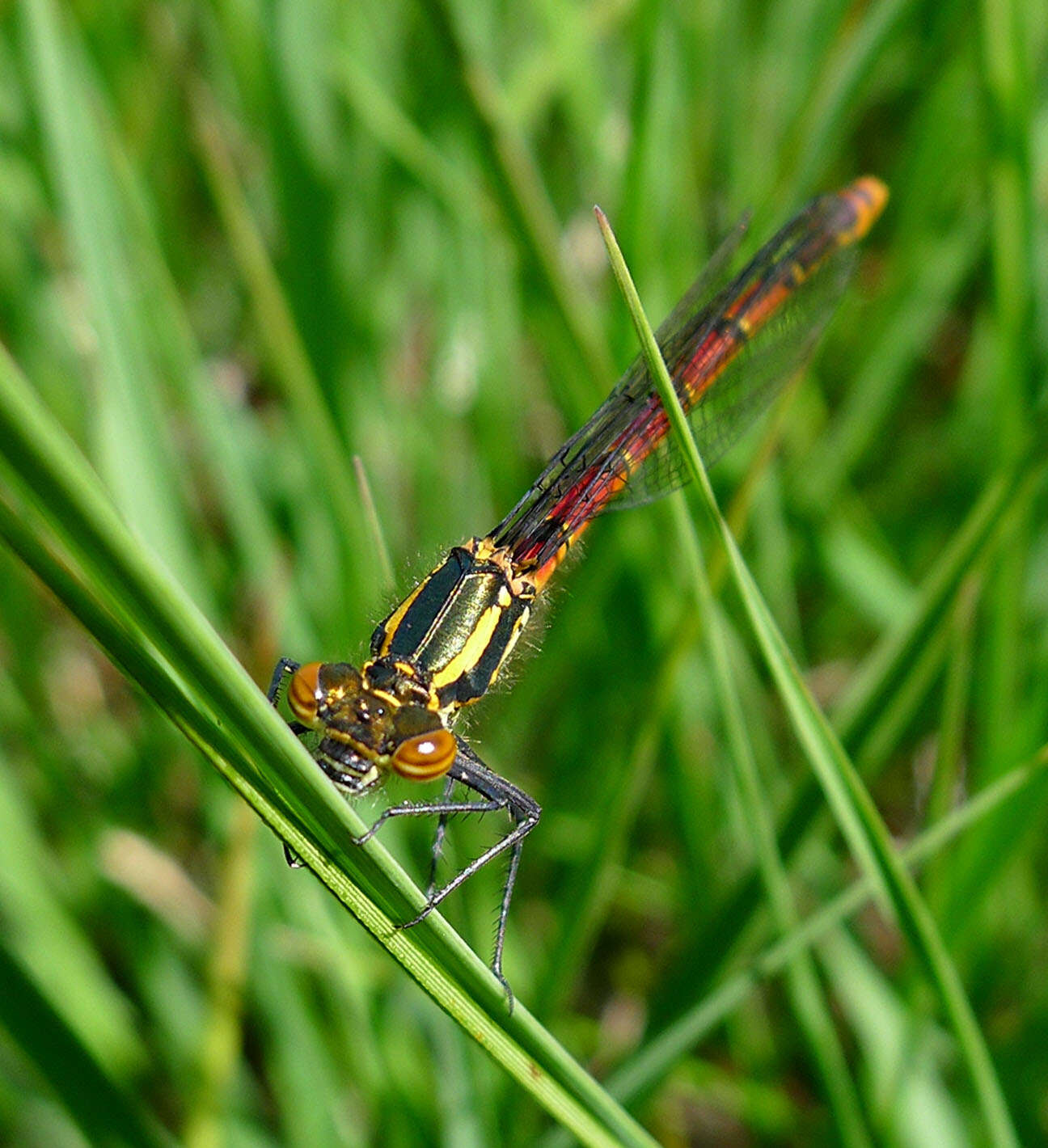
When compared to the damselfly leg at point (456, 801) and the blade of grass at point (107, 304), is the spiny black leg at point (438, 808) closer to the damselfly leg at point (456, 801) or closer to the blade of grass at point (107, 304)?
the damselfly leg at point (456, 801)

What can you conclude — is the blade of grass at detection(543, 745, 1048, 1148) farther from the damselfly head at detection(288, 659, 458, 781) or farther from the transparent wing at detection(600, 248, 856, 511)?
the transparent wing at detection(600, 248, 856, 511)

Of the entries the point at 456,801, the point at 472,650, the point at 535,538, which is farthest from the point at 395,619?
the point at 535,538

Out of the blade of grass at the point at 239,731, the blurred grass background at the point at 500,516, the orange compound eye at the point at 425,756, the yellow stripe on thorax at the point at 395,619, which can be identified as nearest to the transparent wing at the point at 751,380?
the blurred grass background at the point at 500,516

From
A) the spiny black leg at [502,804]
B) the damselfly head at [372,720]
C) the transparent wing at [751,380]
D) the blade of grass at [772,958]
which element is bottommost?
the blade of grass at [772,958]

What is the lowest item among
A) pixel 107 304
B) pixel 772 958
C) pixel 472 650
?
pixel 772 958

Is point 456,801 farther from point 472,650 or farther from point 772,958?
point 772,958

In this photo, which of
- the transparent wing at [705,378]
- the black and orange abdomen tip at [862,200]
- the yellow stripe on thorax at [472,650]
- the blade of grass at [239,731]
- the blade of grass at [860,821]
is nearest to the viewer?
the blade of grass at [239,731]
